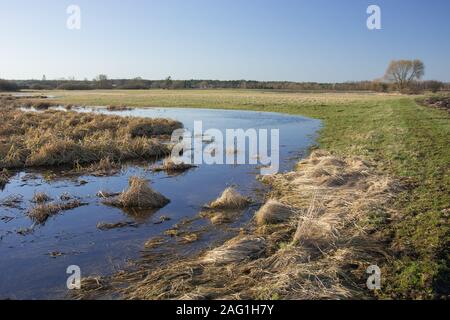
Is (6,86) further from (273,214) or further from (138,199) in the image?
(273,214)

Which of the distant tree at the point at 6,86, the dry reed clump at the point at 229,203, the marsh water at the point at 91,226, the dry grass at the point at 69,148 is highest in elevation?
the distant tree at the point at 6,86

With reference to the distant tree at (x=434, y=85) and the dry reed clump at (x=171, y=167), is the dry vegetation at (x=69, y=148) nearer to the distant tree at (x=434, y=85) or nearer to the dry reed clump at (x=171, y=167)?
the dry reed clump at (x=171, y=167)

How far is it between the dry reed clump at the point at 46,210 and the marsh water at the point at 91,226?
232 mm

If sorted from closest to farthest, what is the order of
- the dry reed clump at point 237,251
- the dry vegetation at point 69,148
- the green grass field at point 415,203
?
the green grass field at point 415,203 → the dry reed clump at point 237,251 → the dry vegetation at point 69,148

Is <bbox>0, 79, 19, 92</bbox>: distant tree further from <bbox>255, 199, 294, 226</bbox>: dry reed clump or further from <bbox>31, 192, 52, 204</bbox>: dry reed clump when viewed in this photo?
<bbox>255, 199, 294, 226</bbox>: dry reed clump

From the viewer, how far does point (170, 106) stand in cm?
5866

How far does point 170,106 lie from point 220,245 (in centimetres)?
5091

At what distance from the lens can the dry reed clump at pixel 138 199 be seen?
12422 millimetres

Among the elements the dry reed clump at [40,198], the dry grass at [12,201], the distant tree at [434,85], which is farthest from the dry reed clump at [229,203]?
the distant tree at [434,85]

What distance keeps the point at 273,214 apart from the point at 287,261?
2.86 m

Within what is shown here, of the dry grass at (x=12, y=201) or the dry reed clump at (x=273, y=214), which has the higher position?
the dry reed clump at (x=273, y=214)

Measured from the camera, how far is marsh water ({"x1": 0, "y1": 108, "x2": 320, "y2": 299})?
26.9 feet
